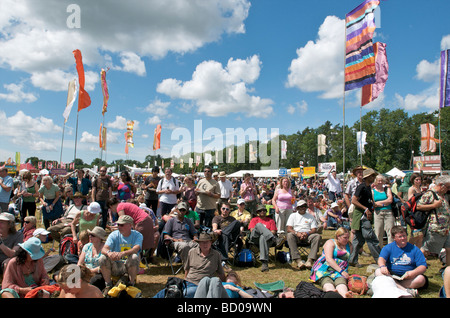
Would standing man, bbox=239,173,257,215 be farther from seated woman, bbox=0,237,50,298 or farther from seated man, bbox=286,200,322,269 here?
seated woman, bbox=0,237,50,298

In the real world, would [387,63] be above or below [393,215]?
above

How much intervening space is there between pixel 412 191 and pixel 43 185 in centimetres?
862

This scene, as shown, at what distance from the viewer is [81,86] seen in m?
11.6

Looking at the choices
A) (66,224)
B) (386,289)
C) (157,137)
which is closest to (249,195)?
(66,224)

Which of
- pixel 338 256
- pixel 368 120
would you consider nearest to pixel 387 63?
pixel 338 256

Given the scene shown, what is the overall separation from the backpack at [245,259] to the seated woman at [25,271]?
3262 mm

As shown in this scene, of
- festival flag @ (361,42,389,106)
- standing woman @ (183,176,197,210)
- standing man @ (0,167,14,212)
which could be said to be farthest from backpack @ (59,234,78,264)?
festival flag @ (361,42,389,106)

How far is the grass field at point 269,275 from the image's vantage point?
14.1 ft

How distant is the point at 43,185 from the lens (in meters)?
6.76

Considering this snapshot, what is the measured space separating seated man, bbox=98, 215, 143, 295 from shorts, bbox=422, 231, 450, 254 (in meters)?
4.99

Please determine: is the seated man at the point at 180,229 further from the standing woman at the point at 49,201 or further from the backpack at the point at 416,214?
the backpack at the point at 416,214

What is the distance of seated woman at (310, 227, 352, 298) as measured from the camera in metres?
3.78

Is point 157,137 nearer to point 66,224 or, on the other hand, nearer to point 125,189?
point 125,189
